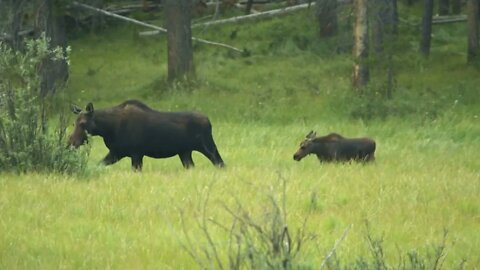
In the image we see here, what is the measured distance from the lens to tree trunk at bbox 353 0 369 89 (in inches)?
942

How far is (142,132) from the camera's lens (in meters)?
14.2

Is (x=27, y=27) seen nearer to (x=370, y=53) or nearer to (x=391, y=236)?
(x=370, y=53)

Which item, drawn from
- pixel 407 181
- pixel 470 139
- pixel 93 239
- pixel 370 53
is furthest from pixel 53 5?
pixel 93 239

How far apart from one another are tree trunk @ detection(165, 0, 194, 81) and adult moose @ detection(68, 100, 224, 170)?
1269 cm

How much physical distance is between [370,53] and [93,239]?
16716mm

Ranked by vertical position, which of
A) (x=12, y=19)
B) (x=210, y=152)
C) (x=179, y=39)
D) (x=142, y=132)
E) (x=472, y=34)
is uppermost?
(x=12, y=19)

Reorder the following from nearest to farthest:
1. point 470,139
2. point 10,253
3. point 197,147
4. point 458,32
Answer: point 10,253 → point 197,147 → point 470,139 → point 458,32

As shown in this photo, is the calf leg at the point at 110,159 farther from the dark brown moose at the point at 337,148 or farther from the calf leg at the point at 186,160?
the dark brown moose at the point at 337,148

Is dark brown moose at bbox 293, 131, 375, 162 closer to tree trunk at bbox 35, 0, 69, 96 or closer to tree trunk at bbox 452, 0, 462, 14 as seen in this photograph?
tree trunk at bbox 35, 0, 69, 96

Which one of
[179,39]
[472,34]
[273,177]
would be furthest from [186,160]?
[472,34]

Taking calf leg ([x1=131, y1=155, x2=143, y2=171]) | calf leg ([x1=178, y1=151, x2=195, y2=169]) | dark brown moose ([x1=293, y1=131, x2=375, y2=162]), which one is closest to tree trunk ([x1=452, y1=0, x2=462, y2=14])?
dark brown moose ([x1=293, y1=131, x2=375, y2=162])

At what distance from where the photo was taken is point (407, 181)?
40.1 feet

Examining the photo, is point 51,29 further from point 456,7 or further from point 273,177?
point 456,7

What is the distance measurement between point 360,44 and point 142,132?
11560 millimetres
